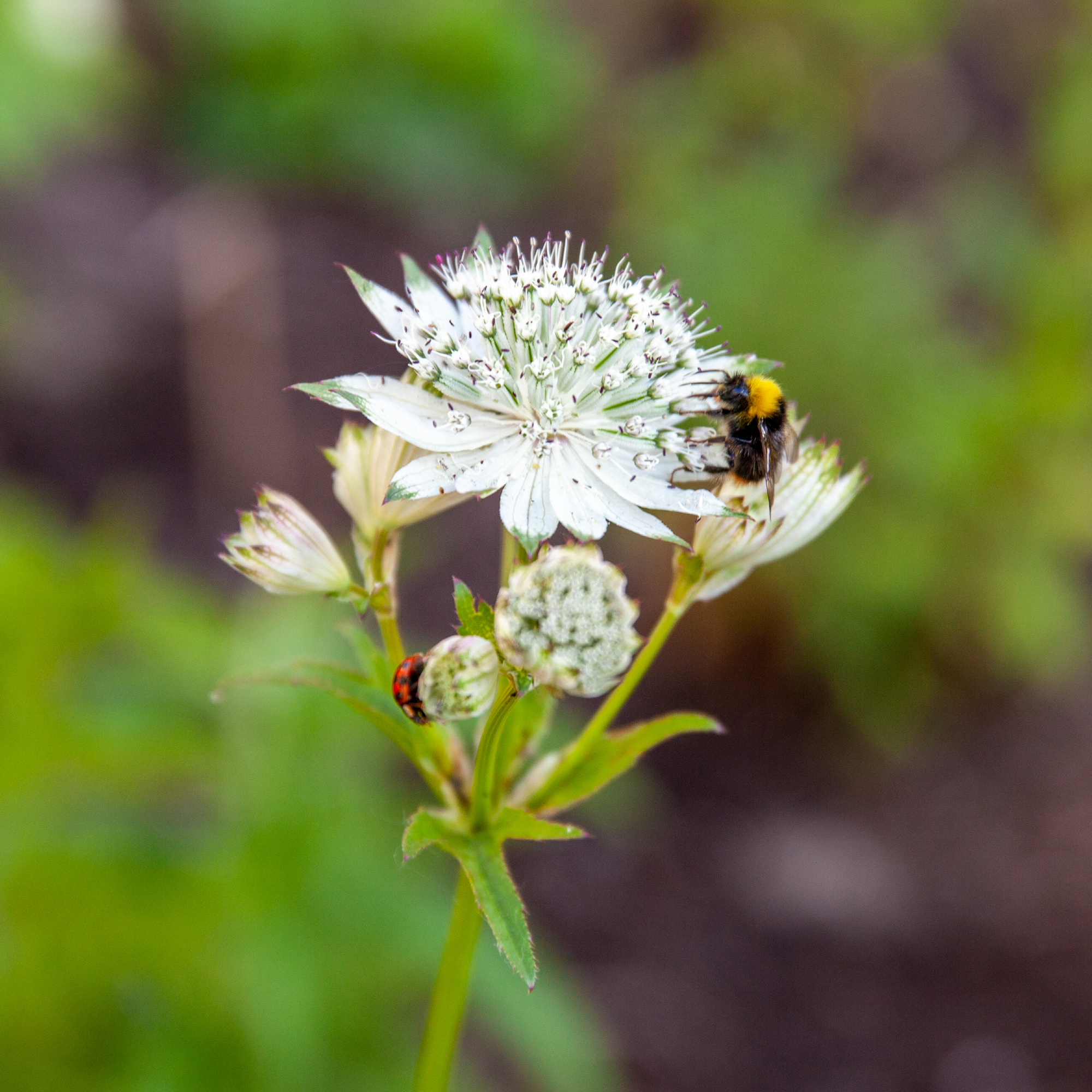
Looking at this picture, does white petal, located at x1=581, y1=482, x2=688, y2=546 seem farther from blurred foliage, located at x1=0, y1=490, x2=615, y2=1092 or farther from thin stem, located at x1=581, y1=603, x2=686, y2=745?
blurred foliage, located at x1=0, y1=490, x2=615, y2=1092

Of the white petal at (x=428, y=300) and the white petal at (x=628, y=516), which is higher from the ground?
the white petal at (x=428, y=300)

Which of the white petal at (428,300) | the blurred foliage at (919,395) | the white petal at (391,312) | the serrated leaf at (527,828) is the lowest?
the serrated leaf at (527,828)

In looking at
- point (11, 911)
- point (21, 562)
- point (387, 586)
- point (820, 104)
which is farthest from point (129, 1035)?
point (820, 104)

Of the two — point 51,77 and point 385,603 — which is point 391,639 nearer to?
point 385,603

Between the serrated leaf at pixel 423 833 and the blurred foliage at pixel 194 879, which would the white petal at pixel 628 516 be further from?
the blurred foliage at pixel 194 879

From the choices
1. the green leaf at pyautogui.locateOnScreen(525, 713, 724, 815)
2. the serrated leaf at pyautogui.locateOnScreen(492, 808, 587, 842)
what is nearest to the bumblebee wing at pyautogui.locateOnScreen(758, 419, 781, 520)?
the green leaf at pyautogui.locateOnScreen(525, 713, 724, 815)

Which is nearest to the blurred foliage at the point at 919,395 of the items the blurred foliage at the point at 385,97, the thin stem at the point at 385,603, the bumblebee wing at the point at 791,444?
the blurred foliage at the point at 385,97
